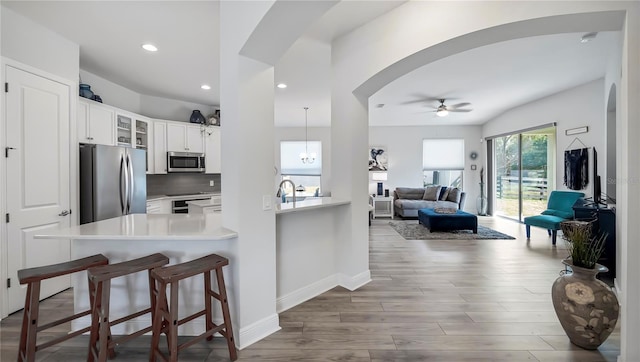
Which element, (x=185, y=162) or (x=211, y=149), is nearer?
(x=185, y=162)

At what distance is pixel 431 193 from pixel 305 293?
20.3 feet

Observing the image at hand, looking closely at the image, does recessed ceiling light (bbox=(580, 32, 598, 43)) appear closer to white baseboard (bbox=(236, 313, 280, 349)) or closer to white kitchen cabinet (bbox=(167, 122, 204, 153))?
white baseboard (bbox=(236, 313, 280, 349))

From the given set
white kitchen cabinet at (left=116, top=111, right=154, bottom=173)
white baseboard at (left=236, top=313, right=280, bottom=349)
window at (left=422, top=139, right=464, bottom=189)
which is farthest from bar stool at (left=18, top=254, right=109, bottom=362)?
window at (left=422, top=139, right=464, bottom=189)

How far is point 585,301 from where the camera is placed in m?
1.92

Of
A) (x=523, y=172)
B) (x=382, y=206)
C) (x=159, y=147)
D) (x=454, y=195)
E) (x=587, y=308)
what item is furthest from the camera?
(x=382, y=206)

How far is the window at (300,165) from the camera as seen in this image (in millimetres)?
8773

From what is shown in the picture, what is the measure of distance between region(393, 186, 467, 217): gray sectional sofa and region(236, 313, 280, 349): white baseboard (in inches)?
233

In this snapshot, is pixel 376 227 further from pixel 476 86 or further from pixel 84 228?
pixel 84 228

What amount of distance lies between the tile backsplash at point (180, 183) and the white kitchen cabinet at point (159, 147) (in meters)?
0.46

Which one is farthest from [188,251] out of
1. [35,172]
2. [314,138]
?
[314,138]

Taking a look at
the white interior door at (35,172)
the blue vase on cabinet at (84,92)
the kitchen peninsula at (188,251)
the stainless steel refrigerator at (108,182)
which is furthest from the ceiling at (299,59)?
the kitchen peninsula at (188,251)

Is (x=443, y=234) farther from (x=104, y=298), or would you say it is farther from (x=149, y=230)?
(x=104, y=298)

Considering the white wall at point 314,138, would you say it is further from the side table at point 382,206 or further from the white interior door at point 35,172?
the white interior door at point 35,172

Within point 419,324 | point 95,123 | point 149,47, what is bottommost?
point 419,324
